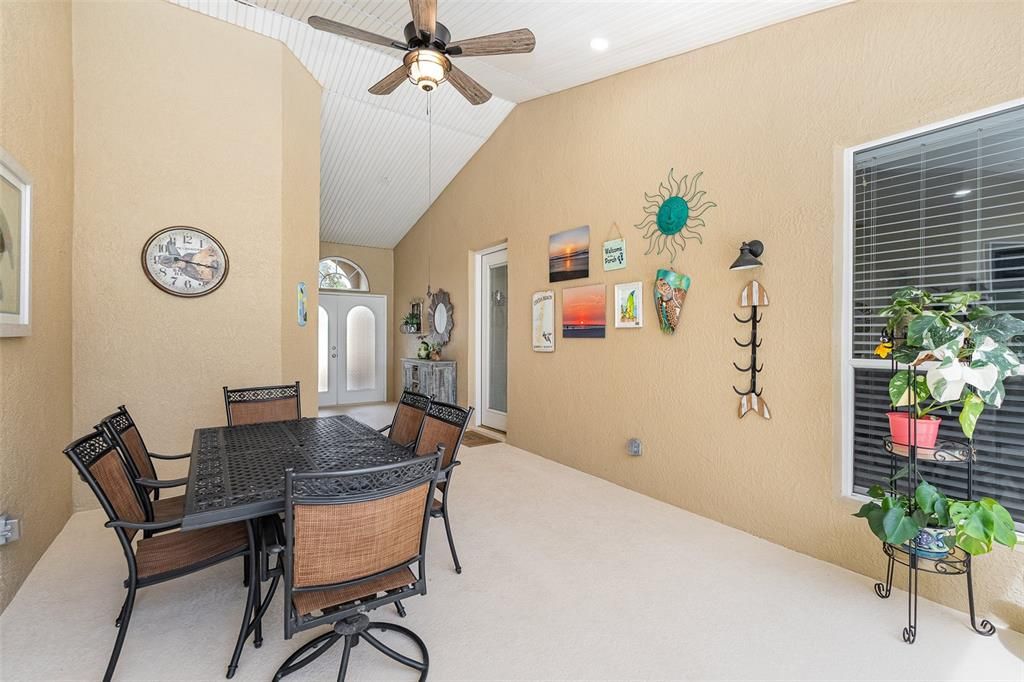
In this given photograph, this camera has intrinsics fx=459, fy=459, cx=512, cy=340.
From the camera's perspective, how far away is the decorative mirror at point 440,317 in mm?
6562

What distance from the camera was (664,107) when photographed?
356 cm

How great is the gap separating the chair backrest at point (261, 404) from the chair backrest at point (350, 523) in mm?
1966

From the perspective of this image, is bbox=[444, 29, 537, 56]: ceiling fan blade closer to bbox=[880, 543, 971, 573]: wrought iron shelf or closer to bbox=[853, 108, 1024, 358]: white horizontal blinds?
bbox=[853, 108, 1024, 358]: white horizontal blinds

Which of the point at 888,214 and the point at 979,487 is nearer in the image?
the point at 979,487

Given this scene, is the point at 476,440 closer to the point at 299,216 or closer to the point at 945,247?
the point at 299,216

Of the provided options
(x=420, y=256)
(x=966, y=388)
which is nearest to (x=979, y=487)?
(x=966, y=388)

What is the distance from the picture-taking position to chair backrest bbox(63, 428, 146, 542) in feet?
5.30

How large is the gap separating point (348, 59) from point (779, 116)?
386 cm

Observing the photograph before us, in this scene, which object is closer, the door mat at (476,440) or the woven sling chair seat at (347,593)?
the woven sling chair seat at (347,593)

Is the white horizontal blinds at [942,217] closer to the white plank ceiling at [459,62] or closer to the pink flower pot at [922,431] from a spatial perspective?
the pink flower pot at [922,431]

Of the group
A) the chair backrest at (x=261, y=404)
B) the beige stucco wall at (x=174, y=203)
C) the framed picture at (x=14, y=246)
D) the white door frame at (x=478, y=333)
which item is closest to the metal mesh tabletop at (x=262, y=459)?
the chair backrest at (x=261, y=404)

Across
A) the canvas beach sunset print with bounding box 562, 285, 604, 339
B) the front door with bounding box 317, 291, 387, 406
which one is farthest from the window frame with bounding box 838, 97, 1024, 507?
the front door with bounding box 317, 291, 387, 406

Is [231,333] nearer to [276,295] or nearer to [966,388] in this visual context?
[276,295]

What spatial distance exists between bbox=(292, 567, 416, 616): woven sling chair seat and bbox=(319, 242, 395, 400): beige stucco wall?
265 inches
